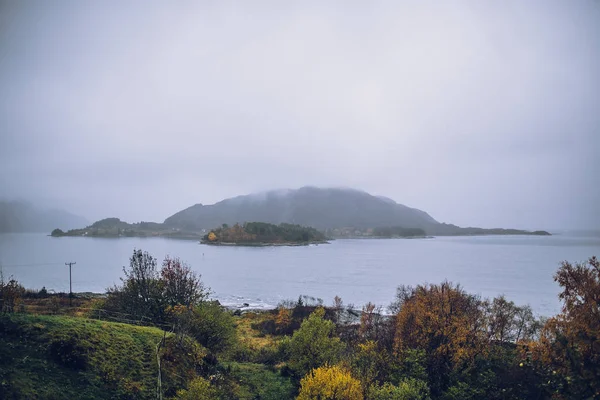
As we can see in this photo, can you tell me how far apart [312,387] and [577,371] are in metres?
10.8

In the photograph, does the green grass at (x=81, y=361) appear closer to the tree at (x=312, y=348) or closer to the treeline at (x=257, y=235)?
→ the tree at (x=312, y=348)

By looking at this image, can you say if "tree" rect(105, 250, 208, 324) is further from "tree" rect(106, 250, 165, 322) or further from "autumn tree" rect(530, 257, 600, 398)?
"autumn tree" rect(530, 257, 600, 398)

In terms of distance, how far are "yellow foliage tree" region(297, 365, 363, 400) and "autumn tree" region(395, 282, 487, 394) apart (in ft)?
22.2

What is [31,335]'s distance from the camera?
1548 cm

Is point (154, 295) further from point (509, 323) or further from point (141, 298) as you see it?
point (509, 323)

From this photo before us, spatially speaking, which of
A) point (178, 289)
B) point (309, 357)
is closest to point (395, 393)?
point (309, 357)

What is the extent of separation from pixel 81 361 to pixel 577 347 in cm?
2174

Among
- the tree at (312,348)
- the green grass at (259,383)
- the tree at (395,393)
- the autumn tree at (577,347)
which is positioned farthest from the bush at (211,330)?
the autumn tree at (577,347)

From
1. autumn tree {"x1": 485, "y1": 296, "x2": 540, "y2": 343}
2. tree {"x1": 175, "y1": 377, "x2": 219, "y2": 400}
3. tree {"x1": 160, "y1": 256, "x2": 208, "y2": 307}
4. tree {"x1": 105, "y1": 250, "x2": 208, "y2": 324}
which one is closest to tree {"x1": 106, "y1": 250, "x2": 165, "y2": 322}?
tree {"x1": 105, "y1": 250, "x2": 208, "y2": 324}

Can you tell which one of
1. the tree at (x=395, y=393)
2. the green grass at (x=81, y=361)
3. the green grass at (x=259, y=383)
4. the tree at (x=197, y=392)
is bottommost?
the green grass at (x=259, y=383)

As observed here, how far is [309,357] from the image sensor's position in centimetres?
1903

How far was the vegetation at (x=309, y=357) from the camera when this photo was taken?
1416 cm

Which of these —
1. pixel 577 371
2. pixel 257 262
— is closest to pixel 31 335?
pixel 577 371

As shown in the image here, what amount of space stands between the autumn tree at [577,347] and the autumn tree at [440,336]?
403 cm
